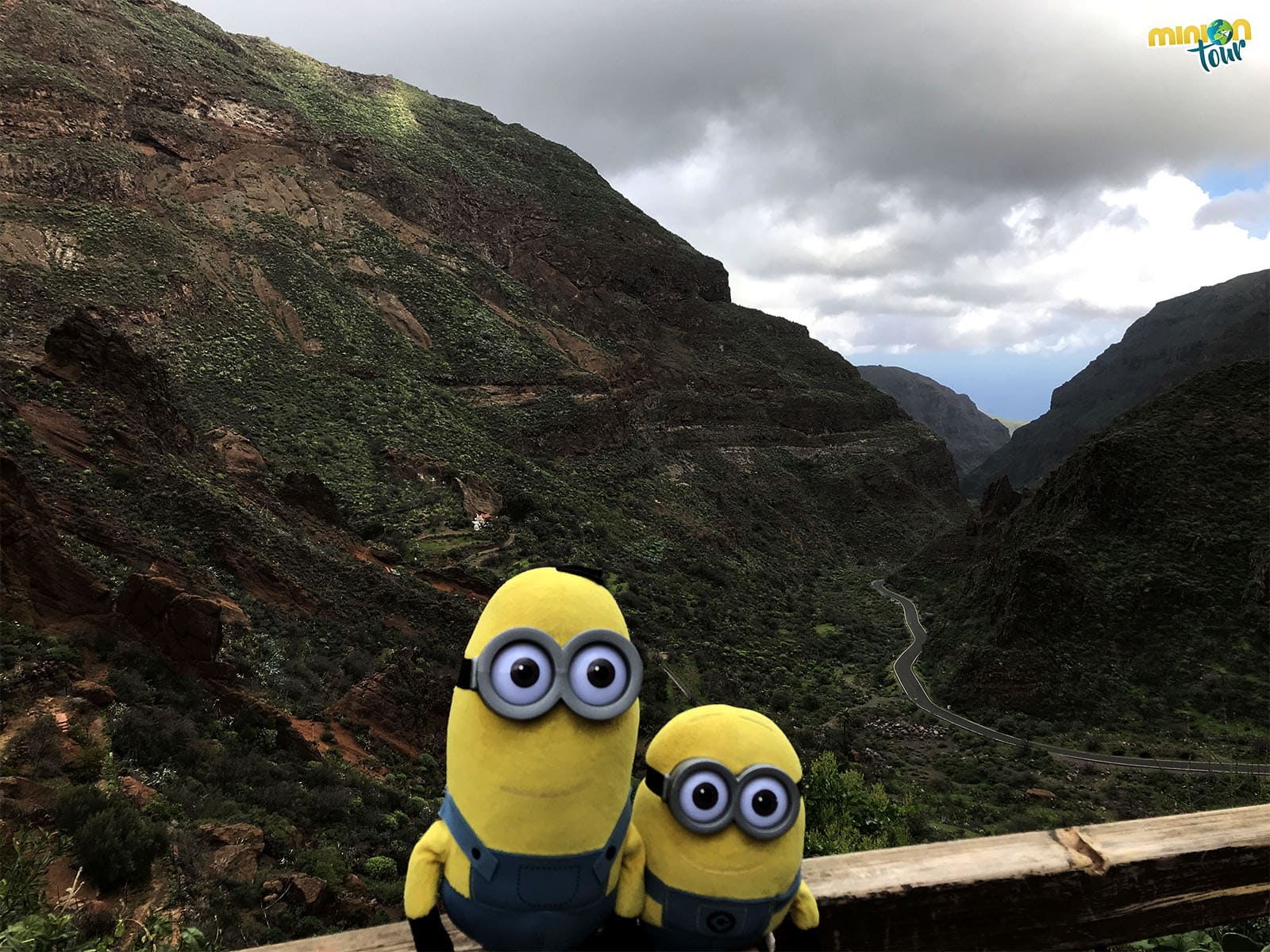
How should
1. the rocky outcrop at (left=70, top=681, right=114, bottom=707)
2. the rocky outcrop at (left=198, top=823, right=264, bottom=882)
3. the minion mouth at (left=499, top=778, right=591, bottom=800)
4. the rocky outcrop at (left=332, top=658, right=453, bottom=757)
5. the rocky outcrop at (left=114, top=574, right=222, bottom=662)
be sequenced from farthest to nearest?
the rocky outcrop at (left=332, top=658, right=453, bottom=757) → the rocky outcrop at (left=114, top=574, right=222, bottom=662) → the rocky outcrop at (left=70, top=681, right=114, bottom=707) → the rocky outcrop at (left=198, top=823, right=264, bottom=882) → the minion mouth at (left=499, top=778, right=591, bottom=800)

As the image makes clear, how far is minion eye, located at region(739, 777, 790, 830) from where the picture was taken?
4.90 feet

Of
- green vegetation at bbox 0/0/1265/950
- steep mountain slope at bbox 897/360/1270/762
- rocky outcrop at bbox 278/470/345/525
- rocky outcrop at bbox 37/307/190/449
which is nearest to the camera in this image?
green vegetation at bbox 0/0/1265/950

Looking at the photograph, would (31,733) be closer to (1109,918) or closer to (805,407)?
(1109,918)

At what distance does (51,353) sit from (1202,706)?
141 feet

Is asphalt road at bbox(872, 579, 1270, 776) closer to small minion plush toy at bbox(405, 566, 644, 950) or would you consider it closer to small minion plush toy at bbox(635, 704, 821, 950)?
small minion plush toy at bbox(635, 704, 821, 950)

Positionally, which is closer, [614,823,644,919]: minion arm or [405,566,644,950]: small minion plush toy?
[405,566,644,950]: small minion plush toy

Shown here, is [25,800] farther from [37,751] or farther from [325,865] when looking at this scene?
[325,865]

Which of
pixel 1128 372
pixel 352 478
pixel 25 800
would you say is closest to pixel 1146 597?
pixel 352 478

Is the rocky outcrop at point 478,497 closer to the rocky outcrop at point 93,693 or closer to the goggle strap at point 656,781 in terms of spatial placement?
the rocky outcrop at point 93,693

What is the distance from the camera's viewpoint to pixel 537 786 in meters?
1.36

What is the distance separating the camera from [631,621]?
2753 centimetres

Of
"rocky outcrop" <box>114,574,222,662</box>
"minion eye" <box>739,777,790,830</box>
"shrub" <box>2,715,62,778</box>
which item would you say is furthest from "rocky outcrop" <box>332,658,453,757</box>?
"minion eye" <box>739,777,790,830</box>

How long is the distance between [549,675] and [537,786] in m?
0.23

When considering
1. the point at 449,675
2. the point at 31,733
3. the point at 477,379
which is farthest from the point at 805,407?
the point at 31,733
